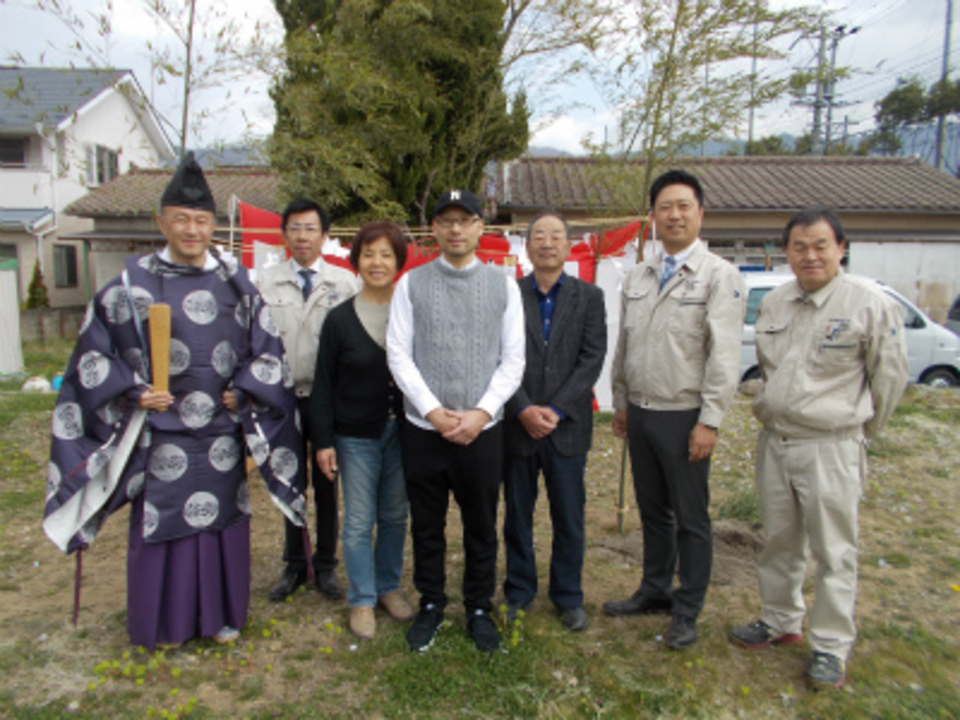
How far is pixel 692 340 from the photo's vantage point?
2.87 metres

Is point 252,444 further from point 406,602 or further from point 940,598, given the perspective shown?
point 940,598

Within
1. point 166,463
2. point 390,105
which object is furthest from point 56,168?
point 166,463

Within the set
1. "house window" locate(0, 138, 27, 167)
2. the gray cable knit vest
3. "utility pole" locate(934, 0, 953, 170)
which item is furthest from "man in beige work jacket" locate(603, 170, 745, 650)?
"utility pole" locate(934, 0, 953, 170)

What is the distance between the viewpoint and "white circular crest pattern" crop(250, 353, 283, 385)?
9.72 feet

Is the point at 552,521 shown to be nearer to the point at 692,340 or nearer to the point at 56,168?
the point at 692,340

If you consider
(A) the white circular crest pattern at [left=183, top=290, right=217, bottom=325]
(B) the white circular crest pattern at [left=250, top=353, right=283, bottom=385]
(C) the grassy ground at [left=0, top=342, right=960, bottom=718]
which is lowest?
(C) the grassy ground at [left=0, top=342, right=960, bottom=718]

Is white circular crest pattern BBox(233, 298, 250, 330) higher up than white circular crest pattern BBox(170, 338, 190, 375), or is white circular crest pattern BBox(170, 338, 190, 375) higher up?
white circular crest pattern BBox(233, 298, 250, 330)

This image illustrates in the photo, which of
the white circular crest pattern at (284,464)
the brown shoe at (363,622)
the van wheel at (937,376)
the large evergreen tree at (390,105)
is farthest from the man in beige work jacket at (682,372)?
the van wheel at (937,376)

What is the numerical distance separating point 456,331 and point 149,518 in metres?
1.50

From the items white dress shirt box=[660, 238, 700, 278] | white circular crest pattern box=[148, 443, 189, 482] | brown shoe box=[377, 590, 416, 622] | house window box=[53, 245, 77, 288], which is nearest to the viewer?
white circular crest pattern box=[148, 443, 189, 482]

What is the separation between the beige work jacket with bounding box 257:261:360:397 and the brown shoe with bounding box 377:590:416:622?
3.55 feet

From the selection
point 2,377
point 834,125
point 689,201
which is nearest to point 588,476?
point 689,201

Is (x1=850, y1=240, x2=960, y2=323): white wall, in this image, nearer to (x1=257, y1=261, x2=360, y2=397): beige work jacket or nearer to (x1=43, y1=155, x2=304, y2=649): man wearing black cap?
(x1=257, y1=261, x2=360, y2=397): beige work jacket

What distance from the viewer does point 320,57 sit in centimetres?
710
